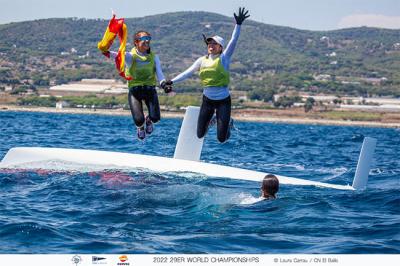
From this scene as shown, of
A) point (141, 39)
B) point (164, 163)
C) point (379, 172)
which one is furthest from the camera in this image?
point (379, 172)

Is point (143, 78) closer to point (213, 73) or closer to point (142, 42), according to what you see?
point (142, 42)

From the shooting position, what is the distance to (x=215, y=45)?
15992 millimetres

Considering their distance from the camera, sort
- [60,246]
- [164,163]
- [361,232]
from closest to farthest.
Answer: [60,246] < [361,232] < [164,163]

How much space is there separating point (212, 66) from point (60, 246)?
666 cm

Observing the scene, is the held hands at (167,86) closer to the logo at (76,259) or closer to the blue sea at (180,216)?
the blue sea at (180,216)

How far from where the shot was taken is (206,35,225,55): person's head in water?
52.3ft

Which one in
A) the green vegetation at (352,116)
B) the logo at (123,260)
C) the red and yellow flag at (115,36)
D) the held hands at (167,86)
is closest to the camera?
the logo at (123,260)

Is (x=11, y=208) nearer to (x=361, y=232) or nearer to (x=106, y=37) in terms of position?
(x=106, y=37)

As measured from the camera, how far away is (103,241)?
11.1 meters

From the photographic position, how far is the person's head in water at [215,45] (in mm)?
15938

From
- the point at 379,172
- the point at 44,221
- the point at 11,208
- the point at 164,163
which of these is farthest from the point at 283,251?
the point at 379,172

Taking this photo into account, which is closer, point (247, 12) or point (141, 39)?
point (247, 12)

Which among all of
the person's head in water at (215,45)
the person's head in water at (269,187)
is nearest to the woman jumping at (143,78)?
the person's head in water at (215,45)

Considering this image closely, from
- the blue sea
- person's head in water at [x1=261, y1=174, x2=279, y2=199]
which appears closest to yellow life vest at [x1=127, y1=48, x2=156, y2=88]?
the blue sea
